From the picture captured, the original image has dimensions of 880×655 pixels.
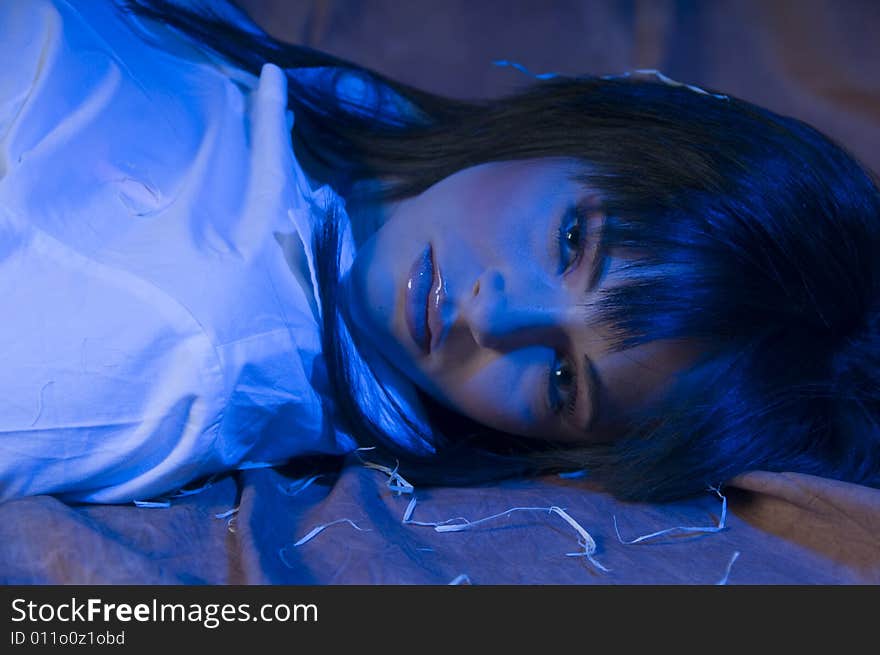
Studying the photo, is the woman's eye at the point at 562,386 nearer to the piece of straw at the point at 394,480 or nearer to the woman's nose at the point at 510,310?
the woman's nose at the point at 510,310

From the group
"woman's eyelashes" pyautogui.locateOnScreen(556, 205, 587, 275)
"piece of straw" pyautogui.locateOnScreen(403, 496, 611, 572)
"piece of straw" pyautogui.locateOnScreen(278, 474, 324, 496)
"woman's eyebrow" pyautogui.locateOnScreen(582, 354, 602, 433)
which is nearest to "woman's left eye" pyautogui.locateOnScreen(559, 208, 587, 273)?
"woman's eyelashes" pyautogui.locateOnScreen(556, 205, 587, 275)

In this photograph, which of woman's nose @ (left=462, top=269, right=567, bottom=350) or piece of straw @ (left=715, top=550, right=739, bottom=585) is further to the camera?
woman's nose @ (left=462, top=269, right=567, bottom=350)

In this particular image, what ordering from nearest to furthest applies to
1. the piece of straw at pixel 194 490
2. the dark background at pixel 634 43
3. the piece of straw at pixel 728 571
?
the piece of straw at pixel 728 571
the piece of straw at pixel 194 490
the dark background at pixel 634 43

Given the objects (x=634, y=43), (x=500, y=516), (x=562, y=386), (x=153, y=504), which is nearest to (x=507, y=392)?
(x=562, y=386)

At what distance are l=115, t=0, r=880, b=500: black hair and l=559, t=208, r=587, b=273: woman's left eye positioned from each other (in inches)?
1.3

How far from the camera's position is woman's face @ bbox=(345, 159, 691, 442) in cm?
88

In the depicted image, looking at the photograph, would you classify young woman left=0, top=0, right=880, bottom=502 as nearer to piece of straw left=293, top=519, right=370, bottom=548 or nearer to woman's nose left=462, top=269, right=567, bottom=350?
woman's nose left=462, top=269, right=567, bottom=350

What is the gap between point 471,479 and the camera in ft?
3.13

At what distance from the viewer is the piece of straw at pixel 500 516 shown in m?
0.75

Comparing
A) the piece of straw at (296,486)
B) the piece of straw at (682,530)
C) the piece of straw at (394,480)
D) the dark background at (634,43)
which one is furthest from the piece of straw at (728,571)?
the dark background at (634,43)

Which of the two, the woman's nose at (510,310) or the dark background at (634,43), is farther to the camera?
the dark background at (634,43)

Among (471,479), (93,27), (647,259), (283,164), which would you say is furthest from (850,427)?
(93,27)

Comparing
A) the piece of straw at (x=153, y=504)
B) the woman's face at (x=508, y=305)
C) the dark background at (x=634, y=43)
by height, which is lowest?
the piece of straw at (x=153, y=504)

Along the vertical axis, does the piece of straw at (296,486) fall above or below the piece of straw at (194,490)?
above
